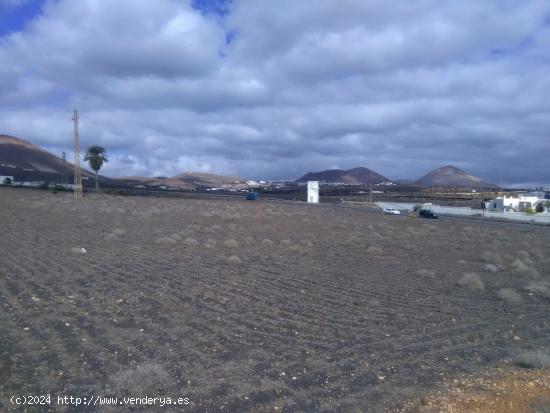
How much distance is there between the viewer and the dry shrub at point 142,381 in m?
8.02

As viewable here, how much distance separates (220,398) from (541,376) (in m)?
5.40

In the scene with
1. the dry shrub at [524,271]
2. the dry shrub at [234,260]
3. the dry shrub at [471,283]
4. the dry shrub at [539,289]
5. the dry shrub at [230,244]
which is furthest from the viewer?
the dry shrub at [230,244]

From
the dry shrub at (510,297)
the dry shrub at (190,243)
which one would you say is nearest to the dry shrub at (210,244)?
the dry shrub at (190,243)

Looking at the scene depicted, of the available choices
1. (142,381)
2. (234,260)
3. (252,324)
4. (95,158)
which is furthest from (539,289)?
(95,158)

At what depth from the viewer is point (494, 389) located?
8.47m

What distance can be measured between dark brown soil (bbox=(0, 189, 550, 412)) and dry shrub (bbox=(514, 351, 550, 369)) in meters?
0.21

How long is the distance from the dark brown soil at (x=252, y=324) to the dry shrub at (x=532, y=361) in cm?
21

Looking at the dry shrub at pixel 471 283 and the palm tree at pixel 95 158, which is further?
the palm tree at pixel 95 158

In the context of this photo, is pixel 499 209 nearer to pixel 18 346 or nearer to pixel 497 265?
pixel 497 265

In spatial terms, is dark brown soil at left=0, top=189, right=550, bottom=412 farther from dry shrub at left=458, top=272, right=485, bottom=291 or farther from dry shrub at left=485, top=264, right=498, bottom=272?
dry shrub at left=485, top=264, right=498, bottom=272

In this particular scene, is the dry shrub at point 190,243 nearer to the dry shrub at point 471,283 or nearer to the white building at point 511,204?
the dry shrub at point 471,283

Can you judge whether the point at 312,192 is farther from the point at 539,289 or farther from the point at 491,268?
the point at 539,289

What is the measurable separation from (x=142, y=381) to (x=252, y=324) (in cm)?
434

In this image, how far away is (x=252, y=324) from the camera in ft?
40.3
